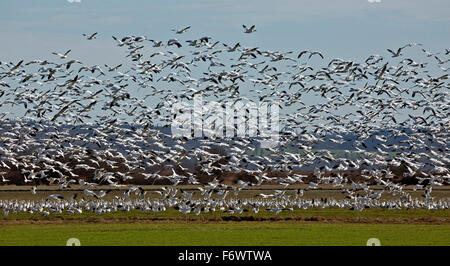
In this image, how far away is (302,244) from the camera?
1852 inches

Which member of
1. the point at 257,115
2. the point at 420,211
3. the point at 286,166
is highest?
the point at 257,115

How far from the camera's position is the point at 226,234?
53.7 metres

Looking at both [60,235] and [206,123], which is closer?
[60,235]

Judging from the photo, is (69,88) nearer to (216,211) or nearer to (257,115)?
(257,115)

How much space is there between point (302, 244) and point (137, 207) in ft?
136

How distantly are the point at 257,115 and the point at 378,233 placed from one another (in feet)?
58.9

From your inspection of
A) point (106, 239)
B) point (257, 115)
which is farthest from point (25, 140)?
point (106, 239)

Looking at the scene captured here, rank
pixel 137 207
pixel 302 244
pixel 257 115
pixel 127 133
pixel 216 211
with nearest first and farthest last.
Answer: pixel 302 244
pixel 257 115
pixel 127 133
pixel 216 211
pixel 137 207

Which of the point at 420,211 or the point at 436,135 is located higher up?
the point at 436,135

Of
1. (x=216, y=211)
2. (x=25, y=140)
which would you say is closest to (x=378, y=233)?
(x=216, y=211)

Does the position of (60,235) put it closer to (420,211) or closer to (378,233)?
(378,233)

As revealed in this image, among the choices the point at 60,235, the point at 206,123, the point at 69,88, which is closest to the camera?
the point at 60,235

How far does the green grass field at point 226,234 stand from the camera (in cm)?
4816

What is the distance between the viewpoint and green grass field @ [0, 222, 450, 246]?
48.2m
